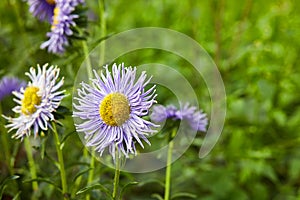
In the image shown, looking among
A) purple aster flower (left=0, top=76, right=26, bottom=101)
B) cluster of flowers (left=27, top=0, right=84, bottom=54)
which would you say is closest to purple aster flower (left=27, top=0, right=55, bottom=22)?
cluster of flowers (left=27, top=0, right=84, bottom=54)

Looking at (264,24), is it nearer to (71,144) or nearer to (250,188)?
(250,188)

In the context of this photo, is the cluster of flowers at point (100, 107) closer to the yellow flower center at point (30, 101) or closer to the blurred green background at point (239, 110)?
the yellow flower center at point (30, 101)

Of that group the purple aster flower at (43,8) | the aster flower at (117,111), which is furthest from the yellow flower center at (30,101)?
the purple aster flower at (43,8)

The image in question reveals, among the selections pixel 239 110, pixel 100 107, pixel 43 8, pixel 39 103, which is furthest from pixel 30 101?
pixel 239 110

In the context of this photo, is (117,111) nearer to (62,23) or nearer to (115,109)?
(115,109)

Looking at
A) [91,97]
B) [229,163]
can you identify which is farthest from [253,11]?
[91,97]

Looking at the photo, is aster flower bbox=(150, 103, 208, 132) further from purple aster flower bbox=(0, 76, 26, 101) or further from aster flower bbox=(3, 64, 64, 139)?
purple aster flower bbox=(0, 76, 26, 101)
